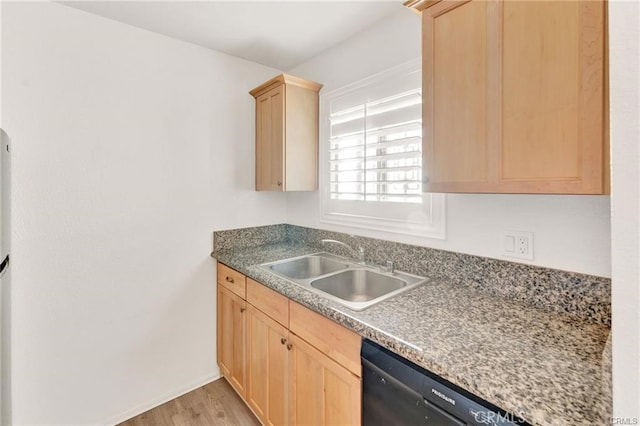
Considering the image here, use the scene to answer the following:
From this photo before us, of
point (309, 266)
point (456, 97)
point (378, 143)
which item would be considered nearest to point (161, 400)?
point (309, 266)

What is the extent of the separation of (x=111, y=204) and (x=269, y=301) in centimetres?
111

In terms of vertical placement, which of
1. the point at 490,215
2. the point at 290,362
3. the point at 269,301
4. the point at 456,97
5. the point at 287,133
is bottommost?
the point at 290,362

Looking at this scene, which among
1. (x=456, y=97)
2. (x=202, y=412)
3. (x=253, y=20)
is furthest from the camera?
(x=202, y=412)

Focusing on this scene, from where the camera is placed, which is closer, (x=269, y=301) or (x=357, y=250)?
(x=269, y=301)

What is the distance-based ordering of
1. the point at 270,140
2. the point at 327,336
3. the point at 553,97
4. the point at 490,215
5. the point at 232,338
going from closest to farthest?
the point at 553,97
the point at 327,336
the point at 490,215
the point at 232,338
the point at 270,140

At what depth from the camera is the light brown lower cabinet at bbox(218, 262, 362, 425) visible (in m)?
1.16

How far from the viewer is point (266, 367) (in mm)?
1613

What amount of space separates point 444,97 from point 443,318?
2.75ft

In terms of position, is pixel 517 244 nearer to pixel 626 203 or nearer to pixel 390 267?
pixel 390 267

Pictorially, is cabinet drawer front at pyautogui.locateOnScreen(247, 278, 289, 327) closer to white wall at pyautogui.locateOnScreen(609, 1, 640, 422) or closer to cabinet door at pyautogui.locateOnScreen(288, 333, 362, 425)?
cabinet door at pyautogui.locateOnScreen(288, 333, 362, 425)

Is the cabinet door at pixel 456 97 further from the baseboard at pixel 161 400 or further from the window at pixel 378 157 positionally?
the baseboard at pixel 161 400

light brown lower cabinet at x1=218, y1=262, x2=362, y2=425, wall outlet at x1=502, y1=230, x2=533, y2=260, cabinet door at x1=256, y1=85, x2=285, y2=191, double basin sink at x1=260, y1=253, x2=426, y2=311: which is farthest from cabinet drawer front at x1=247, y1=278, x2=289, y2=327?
wall outlet at x1=502, y1=230, x2=533, y2=260

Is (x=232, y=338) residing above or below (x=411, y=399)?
below

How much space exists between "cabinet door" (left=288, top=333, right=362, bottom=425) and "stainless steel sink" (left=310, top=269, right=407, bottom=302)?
1.25 ft
